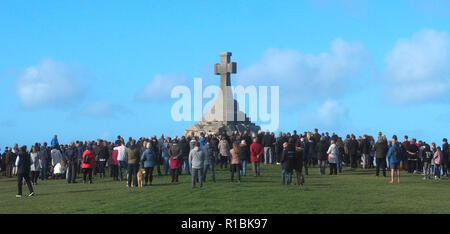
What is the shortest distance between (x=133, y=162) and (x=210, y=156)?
4240 millimetres

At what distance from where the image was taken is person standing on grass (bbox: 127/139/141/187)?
2628 cm

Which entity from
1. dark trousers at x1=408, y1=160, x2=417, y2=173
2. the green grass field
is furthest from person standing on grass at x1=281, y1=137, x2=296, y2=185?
dark trousers at x1=408, y1=160, x2=417, y2=173

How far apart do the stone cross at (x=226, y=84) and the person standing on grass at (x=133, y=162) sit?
26.5m

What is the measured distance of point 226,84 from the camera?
2141 inches

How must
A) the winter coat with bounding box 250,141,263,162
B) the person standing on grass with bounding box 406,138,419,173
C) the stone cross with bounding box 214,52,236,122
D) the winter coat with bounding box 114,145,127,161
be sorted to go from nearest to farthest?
the winter coat with bounding box 114,145,127,161
the winter coat with bounding box 250,141,263,162
the person standing on grass with bounding box 406,138,419,173
the stone cross with bounding box 214,52,236,122

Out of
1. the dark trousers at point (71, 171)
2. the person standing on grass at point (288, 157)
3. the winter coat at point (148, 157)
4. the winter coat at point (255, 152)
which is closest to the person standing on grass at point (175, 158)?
the winter coat at point (148, 157)

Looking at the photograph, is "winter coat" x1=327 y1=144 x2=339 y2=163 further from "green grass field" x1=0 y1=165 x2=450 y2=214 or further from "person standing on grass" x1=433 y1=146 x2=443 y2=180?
"person standing on grass" x1=433 y1=146 x2=443 y2=180

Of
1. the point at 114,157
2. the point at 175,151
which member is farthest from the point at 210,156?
the point at 114,157

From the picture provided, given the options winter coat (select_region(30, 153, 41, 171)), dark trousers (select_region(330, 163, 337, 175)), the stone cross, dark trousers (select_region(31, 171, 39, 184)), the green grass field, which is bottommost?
the green grass field

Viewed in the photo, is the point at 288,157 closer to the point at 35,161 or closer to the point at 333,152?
the point at 333,152

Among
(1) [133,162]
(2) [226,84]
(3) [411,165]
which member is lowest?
(3) [411,165]

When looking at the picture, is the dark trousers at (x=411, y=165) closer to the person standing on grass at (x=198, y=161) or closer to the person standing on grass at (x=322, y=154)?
the person standing on grass at (x=322, y=154)
